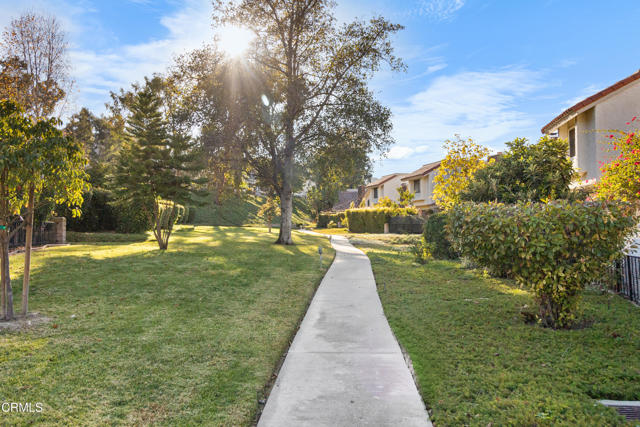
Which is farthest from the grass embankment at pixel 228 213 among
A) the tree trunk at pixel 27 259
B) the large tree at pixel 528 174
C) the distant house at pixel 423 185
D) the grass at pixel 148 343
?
the tree trunk at pixel 27 259

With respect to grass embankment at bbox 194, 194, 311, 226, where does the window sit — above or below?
above

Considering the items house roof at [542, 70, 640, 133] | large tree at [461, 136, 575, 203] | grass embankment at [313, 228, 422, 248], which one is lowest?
grass embankment at [313, 228, 422, 248]

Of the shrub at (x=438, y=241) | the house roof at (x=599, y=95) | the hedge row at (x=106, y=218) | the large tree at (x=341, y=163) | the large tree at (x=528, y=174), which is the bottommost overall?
the shrub at (x=438, y=241)

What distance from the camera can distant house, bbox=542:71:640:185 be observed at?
15.2 m

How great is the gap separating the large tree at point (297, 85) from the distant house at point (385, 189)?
2946 cm

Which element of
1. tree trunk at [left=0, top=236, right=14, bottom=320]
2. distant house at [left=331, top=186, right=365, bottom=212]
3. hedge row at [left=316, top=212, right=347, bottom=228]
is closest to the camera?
tree trunk at [left=0, top=236, right=14, bottom=320]

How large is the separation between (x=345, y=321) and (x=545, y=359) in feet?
10.3

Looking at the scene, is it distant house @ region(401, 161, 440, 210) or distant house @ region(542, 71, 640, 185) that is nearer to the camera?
distant house @ region(542, 71, 640, 185)

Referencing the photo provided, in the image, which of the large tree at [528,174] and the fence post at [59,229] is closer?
the large tree at [528,174]

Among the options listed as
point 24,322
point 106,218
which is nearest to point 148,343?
point 24,322

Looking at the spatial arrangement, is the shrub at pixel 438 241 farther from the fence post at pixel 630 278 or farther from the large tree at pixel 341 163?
the fence post at pixel 630 278

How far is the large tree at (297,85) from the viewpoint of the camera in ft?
62.5

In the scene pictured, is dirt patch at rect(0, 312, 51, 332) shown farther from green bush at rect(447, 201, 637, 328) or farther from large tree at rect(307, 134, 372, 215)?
large tree at rect(307, 134, 372, 215)

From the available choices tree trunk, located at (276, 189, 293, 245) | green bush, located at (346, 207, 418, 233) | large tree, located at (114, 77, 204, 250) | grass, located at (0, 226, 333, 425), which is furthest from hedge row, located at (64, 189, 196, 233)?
green bush, located at (346, 207, 418, 233)
